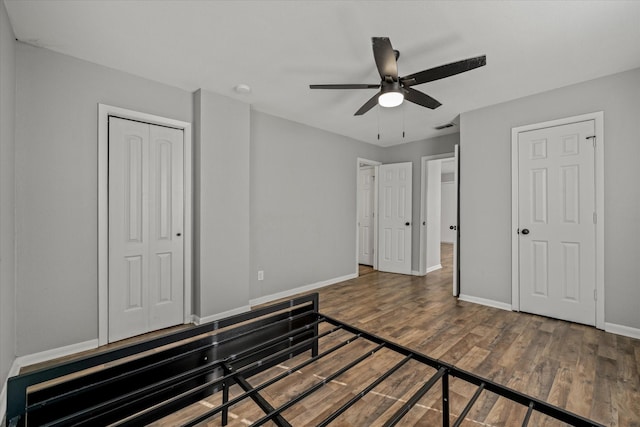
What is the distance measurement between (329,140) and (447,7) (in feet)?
9.76

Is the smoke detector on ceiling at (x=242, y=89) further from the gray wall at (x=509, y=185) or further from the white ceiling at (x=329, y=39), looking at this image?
the gray wall at (x=509, y=185)

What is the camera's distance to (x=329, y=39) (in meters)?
2.29

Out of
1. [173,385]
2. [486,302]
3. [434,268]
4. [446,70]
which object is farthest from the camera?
[434,268]

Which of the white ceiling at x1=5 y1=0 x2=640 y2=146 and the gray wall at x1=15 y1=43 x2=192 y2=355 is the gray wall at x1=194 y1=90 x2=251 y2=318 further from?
the gray wall at x1=15 y1=43 x2=192 y2=355

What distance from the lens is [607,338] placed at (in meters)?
2.72

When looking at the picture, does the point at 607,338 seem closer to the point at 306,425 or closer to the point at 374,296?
the point at 374,296

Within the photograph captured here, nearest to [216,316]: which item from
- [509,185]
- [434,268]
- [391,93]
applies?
[391,93]

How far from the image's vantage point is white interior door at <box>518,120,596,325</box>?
9.91 feet

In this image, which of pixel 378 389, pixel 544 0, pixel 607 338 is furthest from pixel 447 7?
pixel 607 338

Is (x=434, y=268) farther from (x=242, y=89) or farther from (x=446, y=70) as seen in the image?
(x=242, y=89)

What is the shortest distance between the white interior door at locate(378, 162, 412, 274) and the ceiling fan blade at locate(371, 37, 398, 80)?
3.39 meters

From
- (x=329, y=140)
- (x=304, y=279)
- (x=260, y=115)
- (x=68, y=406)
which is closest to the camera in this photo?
(x=68, y=406)

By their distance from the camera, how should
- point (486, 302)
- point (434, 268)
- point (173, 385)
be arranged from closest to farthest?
point (173, 385) < point (486, 302) < point (434, 268)

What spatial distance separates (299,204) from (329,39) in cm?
248
